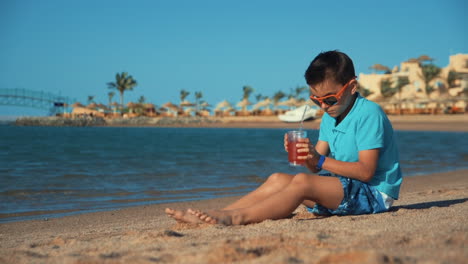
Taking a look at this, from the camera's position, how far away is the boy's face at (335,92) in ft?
8.96

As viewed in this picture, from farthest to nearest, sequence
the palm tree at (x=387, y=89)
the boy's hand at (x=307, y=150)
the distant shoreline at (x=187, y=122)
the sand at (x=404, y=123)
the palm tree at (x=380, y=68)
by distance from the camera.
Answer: the palm tree at (x=380, y=68) < the palm tree at (x=387, y=89) < the distant shoreline at (x=187, y=122) < the sand at (x=404, y=123) < the boy's hand at (x=307, y=150)

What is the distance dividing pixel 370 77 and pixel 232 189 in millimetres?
50597

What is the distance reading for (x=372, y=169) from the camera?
8.98 ft

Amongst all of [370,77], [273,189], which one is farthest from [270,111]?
[273,189]

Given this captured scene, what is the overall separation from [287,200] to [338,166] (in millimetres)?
352

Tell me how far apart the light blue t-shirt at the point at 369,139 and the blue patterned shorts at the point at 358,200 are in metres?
0.06

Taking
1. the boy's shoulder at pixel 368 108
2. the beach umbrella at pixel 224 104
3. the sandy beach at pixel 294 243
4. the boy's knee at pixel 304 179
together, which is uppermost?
the beach umbrella at pixel 224 104

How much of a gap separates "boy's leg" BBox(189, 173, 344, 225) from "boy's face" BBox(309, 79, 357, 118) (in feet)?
1.31

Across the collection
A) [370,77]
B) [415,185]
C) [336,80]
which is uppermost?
[370,77]

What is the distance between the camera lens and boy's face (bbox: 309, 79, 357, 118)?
2.73m

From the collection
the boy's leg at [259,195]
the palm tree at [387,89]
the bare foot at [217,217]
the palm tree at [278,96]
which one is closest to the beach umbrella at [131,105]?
the palm tree at [278,96]

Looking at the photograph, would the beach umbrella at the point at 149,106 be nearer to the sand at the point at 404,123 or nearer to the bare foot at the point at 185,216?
the sand at the point at 404,123

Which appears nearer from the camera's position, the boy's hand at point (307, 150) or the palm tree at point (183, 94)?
the boy's hand at point (307, 150)

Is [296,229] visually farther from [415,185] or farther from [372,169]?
[415,185]
